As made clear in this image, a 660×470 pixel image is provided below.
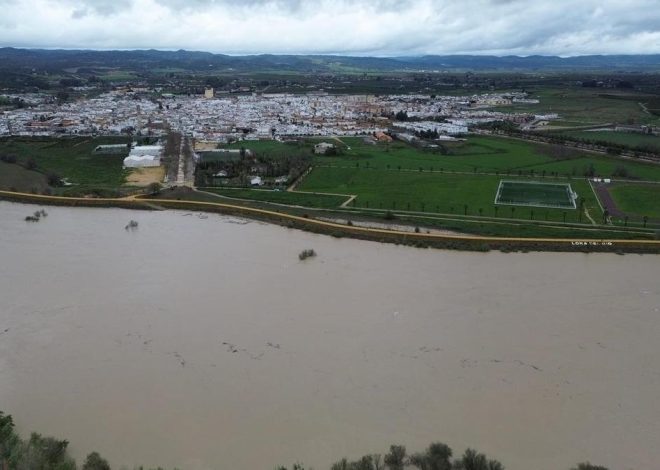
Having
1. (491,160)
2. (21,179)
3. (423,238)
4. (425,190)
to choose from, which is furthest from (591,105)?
(21,179)

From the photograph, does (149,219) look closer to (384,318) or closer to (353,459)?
(384,318)

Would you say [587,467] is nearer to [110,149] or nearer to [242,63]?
[110,149]

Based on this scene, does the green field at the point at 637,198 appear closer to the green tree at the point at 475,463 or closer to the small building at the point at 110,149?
the green tree at the point at 475,463

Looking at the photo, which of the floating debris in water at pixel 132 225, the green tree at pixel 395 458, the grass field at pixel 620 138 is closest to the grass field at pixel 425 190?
the floating debris in water at pixel 132 225

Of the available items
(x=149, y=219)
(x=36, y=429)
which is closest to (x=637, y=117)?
(x=149, y=219)

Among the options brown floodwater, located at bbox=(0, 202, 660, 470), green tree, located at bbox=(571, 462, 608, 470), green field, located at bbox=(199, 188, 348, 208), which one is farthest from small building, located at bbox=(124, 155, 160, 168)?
green tree, located at bbox=(571, 462, 608, 470)

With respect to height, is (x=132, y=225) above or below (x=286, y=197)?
below
